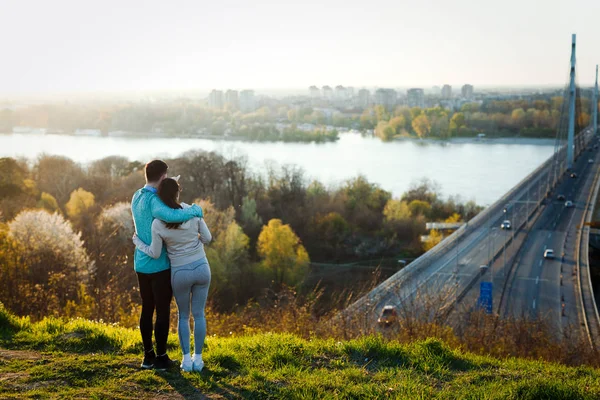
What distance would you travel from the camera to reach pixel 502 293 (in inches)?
646

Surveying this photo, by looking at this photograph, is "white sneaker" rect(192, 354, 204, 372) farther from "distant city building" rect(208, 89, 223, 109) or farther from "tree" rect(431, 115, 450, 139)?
"distant city building" rect(208, 89, 223, 109)

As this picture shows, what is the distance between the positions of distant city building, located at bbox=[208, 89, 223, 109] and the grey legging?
208 ft

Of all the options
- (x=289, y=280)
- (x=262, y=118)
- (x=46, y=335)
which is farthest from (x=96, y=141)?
(x=46, y=335)

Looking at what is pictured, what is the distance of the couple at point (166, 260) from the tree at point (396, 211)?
26288 millimetres

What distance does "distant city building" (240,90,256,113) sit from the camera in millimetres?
69125

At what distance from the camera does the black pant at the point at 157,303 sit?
299 cm

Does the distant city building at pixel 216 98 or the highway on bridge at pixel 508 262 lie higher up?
the distant city building at pixel 216 98

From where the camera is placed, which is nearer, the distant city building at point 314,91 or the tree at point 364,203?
the tree at point 364,203

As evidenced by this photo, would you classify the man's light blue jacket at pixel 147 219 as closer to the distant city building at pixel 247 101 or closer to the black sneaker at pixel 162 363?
the black sneaker at pixel 162 363

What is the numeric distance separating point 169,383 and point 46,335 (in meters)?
1.11

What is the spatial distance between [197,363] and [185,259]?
0.52 m

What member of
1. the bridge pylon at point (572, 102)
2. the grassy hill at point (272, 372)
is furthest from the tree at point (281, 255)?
the bridge pylon at point (572, 102)

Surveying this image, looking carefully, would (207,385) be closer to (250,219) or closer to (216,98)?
(250,219)

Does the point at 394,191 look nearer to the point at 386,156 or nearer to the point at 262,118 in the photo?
the point at 386,156
